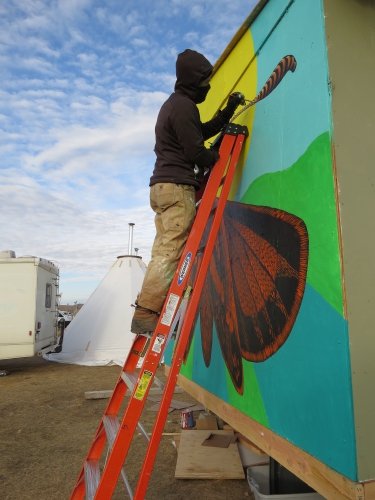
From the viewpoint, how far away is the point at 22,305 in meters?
8.97

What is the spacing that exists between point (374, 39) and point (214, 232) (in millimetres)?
1189

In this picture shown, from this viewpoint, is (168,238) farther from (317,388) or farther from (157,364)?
(317,388)

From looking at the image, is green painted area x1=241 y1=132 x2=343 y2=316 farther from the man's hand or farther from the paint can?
the paint can

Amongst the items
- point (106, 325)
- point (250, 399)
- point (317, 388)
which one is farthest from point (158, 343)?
point (106, 325)

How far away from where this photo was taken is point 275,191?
2.00 m

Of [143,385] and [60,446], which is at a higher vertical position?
[143,385]

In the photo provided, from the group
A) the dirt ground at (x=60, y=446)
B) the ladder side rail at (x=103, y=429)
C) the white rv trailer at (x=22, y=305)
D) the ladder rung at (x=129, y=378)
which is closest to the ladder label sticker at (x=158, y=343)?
the ladder rung at (x=129, y=378)

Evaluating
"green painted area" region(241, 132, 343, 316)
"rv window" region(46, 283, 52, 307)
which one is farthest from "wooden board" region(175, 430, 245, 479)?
"rv window" region(46, 283, 52, 307)

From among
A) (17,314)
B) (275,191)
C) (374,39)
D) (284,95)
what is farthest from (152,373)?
(17,314)

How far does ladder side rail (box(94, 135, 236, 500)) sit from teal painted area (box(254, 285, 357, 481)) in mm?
620

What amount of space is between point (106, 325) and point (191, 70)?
9.71m

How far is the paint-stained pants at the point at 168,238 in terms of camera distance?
2.12 metres

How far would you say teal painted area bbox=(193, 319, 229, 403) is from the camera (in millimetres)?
2650

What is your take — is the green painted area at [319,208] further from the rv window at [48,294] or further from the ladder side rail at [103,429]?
the rv window at [48,294]
